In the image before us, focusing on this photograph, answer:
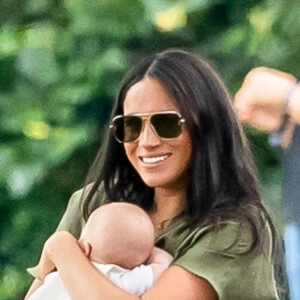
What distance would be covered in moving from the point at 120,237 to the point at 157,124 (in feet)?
0.52

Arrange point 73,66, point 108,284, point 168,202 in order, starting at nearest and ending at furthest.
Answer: point 108,284 < point 168,202 < point 73,66

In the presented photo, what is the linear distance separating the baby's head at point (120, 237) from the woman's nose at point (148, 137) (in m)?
0.09

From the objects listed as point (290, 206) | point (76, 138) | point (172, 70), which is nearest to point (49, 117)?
point (76, 138)

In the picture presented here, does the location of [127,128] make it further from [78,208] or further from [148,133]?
[78,208]

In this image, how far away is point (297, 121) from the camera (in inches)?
35.5

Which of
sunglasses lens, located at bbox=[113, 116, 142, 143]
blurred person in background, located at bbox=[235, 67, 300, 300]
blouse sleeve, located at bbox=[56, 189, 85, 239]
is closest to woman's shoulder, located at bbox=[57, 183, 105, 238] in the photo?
blouse sleeve, located at bbox=[56, 189, 85, 239]

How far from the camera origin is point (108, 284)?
115 centimetres

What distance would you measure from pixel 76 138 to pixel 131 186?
220 mm

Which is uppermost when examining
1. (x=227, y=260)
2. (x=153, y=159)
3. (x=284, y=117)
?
(x=284, y=117)

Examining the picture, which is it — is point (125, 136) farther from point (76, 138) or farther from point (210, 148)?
point (76, 138)

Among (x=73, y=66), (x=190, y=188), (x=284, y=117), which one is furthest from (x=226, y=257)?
(x=73, y=66)

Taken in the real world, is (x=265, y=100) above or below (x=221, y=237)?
above

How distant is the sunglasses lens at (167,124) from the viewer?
1190 mm

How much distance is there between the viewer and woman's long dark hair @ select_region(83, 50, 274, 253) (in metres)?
1.20
